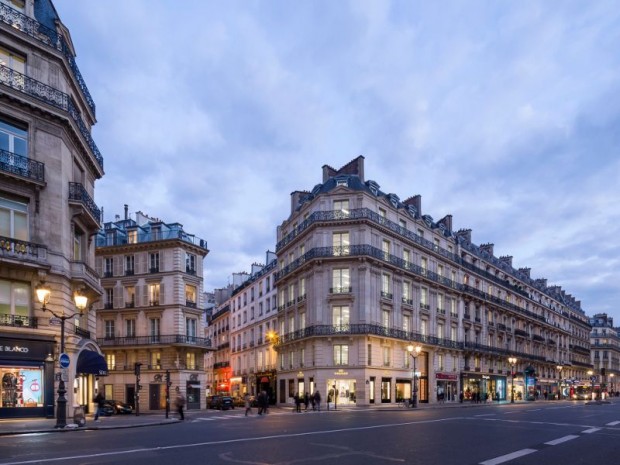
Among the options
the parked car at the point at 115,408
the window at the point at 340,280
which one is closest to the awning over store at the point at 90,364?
the parked car at the point at 115,408

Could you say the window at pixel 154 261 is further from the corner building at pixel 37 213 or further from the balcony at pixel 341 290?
the corner building at pixel 37 213

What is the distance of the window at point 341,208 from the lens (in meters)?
52.8

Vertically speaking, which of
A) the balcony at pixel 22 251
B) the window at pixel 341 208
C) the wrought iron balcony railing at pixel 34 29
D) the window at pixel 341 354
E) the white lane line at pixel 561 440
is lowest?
the window at pixel 341 354

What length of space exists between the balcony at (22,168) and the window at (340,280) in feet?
96.2

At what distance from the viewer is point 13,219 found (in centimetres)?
2673

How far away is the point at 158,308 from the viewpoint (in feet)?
176

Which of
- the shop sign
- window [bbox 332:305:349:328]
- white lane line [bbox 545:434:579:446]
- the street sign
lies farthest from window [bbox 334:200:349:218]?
white lane line [bbox 545:434:579:446]

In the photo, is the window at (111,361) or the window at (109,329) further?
the window at (109,329)

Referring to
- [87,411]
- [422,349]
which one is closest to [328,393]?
[422,349]

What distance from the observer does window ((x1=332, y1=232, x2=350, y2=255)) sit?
52.1m

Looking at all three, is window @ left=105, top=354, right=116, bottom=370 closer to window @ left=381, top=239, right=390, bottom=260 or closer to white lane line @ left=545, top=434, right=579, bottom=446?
window @ left=381, top=239, right=390, bottom=260

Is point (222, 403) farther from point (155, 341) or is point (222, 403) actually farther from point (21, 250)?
point (21, 250)

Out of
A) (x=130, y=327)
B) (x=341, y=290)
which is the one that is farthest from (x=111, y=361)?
(x=341, y=290)

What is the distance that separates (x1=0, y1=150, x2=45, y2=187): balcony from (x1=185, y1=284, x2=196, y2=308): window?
93.2 feet
